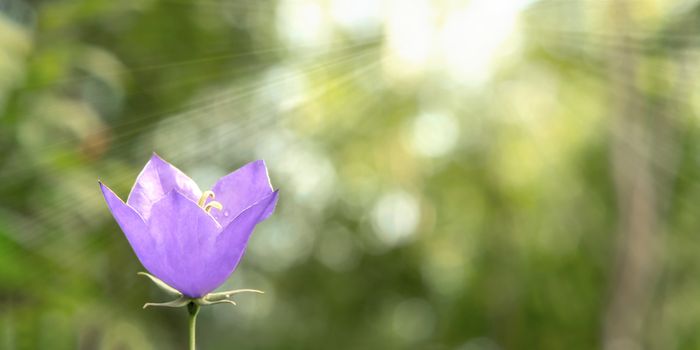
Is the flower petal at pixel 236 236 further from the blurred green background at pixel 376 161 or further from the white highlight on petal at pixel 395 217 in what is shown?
the white highlight on petal at pixel 395 217

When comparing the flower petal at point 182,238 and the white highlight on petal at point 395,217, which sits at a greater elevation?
the flower petal at point 182,238

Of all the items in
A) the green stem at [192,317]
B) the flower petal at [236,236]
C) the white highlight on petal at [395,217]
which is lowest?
the white highlight on petal at [395,217]

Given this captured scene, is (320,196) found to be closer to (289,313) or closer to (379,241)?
(379,241)

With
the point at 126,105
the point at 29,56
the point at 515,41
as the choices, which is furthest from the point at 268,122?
the point at 515,41

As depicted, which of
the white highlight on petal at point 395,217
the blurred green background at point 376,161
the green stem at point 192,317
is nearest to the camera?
the green stem at point 192,317

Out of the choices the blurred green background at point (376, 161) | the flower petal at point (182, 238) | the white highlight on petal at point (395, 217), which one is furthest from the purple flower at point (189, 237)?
the white highlight on petal at point (395, 217)

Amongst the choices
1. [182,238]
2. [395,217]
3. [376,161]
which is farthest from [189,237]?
[395,217]

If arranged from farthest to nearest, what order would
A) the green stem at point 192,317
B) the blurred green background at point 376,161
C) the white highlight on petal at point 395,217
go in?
the white highlight on petal at point 395,217 < the blurred green background at point 376,161 < the green stem at point 192,317
